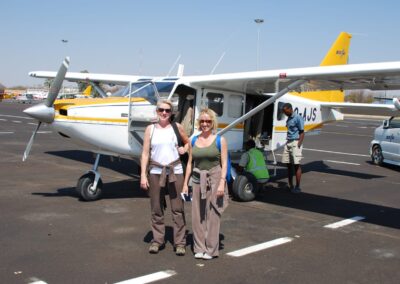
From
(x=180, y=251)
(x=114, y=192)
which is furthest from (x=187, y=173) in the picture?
(x=114, y=192)

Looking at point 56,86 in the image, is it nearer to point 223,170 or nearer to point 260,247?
point 223,170

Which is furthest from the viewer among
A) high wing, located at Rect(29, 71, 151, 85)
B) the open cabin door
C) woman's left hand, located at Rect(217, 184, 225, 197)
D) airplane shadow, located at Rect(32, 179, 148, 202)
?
high wing, located at Rect(29, 71, 151, 85)

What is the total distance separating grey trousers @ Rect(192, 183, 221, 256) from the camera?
4.93 m

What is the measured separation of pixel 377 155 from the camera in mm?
13641

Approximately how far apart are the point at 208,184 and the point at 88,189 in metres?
3.24

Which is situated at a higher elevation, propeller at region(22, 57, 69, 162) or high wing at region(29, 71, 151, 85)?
high wing at region(29, 71, 151, 85)

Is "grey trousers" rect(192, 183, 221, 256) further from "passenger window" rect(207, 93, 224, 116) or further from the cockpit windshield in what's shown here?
"passenger window" rect(207, 93, 224, 116)

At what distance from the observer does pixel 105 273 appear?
173 inches

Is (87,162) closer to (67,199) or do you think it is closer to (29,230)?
(67,199)

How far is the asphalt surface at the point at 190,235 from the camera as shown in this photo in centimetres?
448

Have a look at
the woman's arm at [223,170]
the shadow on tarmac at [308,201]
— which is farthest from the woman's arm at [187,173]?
the shadow on tarmac at [308,201]

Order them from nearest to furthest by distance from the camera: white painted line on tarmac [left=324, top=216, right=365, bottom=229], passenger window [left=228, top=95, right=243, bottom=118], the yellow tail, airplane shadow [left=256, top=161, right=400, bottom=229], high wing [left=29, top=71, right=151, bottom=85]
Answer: white painted line on tarmac [left=324, top=216, right=365, bottom=229] → airplane shadow [left=256, top=161, right=400, bottom=229] → passenger window [left=228, top=95, right=243, bottom=118] → high wing [left=29, top=71, right=151, bottom=85] → the yellow tail

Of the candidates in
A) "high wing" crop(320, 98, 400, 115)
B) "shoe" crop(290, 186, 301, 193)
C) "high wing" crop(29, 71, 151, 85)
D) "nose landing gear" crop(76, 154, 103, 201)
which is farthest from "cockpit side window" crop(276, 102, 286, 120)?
"nose landing gear" crop(76, 154, 103, 201)

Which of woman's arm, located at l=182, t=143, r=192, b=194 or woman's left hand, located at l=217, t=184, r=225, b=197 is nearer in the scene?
woman's left hand, located at l=217, t=184, r=225, b=197
